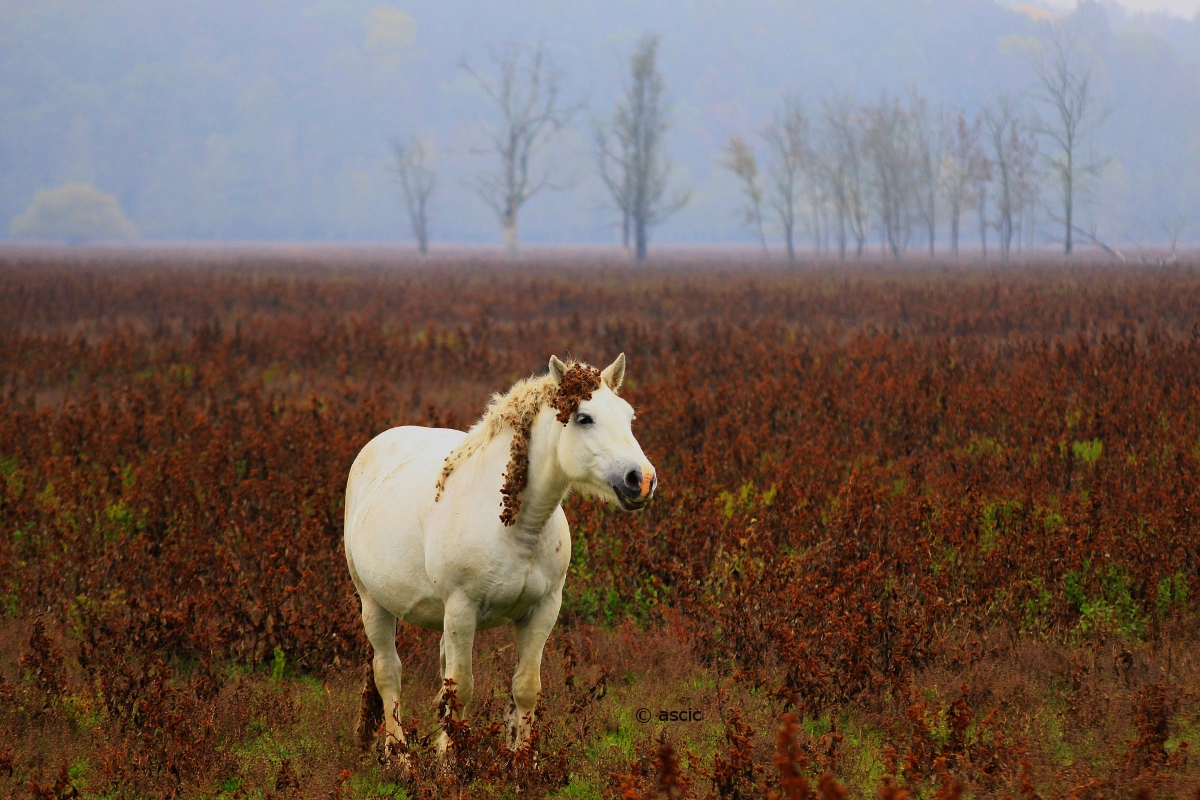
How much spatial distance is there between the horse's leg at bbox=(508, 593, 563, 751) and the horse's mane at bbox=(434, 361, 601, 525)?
0.42m

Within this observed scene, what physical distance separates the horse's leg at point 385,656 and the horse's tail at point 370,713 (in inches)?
3.2

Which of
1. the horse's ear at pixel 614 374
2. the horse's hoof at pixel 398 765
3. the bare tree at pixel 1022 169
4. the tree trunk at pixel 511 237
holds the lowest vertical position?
the horse's hoof at pixel 398 765

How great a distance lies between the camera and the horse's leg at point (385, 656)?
14.9 feet

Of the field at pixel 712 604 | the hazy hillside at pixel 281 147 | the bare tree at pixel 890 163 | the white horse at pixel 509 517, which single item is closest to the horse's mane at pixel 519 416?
the white horse at pixel 509 517

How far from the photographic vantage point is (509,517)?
152 inches

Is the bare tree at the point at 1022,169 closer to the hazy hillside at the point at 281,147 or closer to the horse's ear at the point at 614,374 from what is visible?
the horse's ear at the point at 614,374

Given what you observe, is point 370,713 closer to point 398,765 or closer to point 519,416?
point 398,765

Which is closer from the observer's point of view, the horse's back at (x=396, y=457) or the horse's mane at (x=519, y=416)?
the horse's mane at (x=519, y=416)

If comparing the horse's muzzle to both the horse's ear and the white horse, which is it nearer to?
the white horse

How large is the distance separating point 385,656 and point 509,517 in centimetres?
115

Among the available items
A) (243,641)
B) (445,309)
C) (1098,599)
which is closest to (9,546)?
(243,641)

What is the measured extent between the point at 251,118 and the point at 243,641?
636ft

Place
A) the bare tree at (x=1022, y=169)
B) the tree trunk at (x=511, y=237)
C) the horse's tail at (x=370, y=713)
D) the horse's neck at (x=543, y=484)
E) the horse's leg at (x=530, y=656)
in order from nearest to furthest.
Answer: the horse's neck at (x=543, y=484) → the horse's leg at (x=530, y=656) → the horse's tail at (x=370, y=713) → the bare tree at (x=1022, y=169) → the tree trunk at (x=511, y=237)

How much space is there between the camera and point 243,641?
Result: 5.62 m
